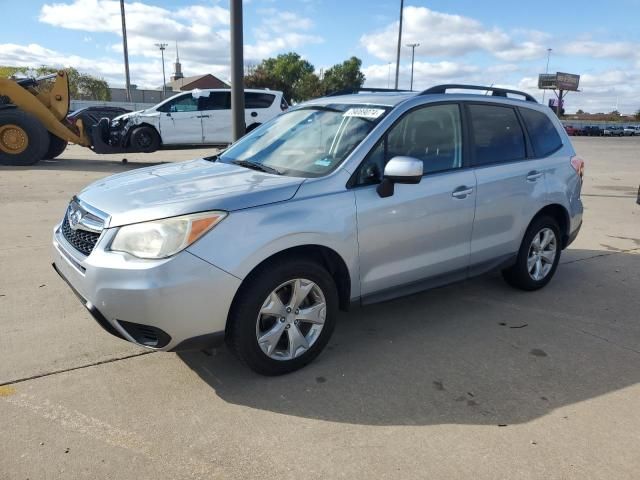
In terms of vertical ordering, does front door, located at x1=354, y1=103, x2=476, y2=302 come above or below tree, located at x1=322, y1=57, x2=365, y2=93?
below

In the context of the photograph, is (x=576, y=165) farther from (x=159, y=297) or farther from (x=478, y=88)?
(x=159, y=297)

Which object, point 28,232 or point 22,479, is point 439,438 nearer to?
point 22,479

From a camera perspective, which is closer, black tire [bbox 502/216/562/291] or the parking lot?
the parking lot

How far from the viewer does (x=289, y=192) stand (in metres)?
3.21

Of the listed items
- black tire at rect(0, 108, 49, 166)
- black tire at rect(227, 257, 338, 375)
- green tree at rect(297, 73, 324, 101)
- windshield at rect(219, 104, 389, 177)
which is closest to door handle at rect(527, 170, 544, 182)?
windshield at rect(219, 104, 389, 177)

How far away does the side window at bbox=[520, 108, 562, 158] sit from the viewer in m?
4.83

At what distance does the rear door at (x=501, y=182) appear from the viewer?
427 centimetres

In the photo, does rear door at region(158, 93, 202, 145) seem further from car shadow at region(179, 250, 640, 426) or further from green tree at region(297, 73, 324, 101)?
green tree at region(297, 73, 324, 101)

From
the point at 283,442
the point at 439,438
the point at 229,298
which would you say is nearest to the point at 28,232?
the point at 229,298

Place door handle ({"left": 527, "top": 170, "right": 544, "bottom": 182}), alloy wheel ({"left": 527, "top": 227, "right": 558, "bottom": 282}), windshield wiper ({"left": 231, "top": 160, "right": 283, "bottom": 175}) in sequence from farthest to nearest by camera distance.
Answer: alloy wheel ({"left": 527, "top": 227, "right": 558, "bottom": 282}), door handle ({"left": 527, "top": 170, "right": 544, "bottom": 182}), windshield wiper ({"left": 231, "top": 160, "right": 283, "bottom": 175})

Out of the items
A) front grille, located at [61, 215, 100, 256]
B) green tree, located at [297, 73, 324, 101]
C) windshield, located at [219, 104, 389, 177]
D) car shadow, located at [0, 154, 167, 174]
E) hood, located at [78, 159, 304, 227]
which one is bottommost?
car shadow, located at [0, 154, 167, 174]

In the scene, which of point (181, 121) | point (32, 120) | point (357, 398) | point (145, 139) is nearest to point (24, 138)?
point (32, 120)

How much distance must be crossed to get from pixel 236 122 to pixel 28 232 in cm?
309

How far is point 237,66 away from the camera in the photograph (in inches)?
289
